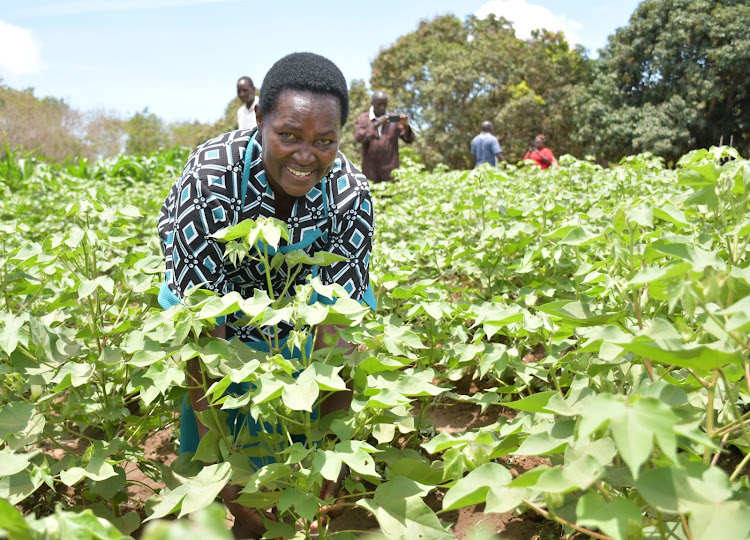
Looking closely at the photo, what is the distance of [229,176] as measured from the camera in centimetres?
188

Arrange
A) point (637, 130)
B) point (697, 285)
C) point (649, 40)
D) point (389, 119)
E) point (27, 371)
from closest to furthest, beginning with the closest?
point (697, 285), point (27, 371), point (389, 119), point (637, 130), point (649, 40)

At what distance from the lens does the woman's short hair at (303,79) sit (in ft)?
5.63

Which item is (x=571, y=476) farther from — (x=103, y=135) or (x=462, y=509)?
(x=103, y=135)

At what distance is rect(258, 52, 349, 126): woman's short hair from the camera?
67.5 inches

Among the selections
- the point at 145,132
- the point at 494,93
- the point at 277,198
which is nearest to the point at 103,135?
the point at 145,132

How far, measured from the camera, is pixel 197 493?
4.33 feet

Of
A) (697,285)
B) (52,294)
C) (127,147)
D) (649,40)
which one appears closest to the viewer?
(697,285)

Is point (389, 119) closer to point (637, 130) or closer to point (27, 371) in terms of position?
point (27, 371)

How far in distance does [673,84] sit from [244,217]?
Answer: 17085mm

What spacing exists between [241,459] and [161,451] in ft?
4.20

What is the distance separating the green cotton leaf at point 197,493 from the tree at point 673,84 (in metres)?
16.1

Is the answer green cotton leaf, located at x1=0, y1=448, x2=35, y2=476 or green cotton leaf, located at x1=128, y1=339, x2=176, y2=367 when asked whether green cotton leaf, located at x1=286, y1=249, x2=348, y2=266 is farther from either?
green cotton leaf, located at x1=0, y1=448, x2=35, y2=476

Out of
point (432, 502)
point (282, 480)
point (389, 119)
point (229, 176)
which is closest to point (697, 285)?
point (282, 480)

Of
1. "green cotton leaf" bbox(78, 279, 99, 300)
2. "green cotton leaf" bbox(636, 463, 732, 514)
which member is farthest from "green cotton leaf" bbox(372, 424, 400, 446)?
"green cotton leaf" bbox(636, 463, 732, 514)
